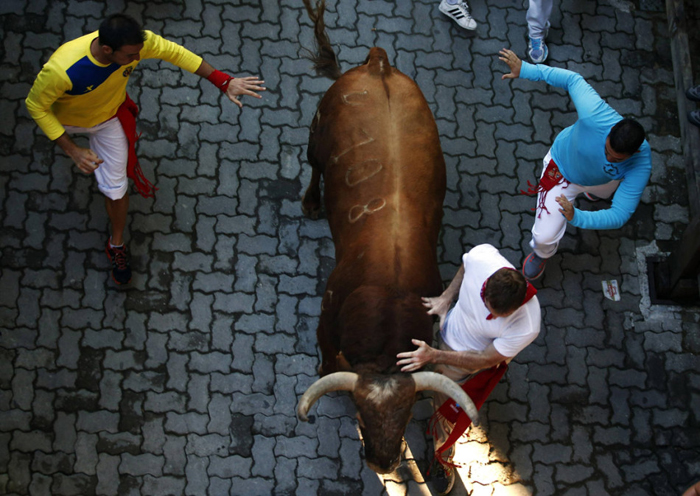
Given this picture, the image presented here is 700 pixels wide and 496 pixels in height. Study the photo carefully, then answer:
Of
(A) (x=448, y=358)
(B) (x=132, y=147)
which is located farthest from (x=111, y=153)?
(A) (x=448, y=358)

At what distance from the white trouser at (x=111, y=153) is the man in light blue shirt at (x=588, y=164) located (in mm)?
3394

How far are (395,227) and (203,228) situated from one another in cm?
240

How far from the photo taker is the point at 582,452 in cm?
563

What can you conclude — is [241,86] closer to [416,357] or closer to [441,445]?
[416,357]

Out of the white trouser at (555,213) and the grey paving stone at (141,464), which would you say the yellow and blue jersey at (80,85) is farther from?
the white trouser at (555,213)

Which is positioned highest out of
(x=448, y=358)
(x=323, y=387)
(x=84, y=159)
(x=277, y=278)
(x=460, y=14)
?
(x=460, y=14)

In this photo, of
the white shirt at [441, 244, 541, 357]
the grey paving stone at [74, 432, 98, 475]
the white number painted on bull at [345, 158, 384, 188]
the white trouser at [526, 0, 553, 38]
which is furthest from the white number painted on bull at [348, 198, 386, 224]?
the white trouser at [526, 0, 553, 38]

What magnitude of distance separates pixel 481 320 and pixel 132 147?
11.2ft

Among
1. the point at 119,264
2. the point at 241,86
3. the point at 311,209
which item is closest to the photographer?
the point at 241,86

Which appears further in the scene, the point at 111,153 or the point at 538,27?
the point at 538,27

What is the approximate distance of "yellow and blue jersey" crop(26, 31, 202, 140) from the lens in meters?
4.53

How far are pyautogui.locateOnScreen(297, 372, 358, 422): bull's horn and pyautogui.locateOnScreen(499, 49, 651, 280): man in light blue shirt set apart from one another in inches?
89.3

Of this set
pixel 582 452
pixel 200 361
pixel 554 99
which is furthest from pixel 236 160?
pixel 582 452

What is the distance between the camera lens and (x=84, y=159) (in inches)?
189
